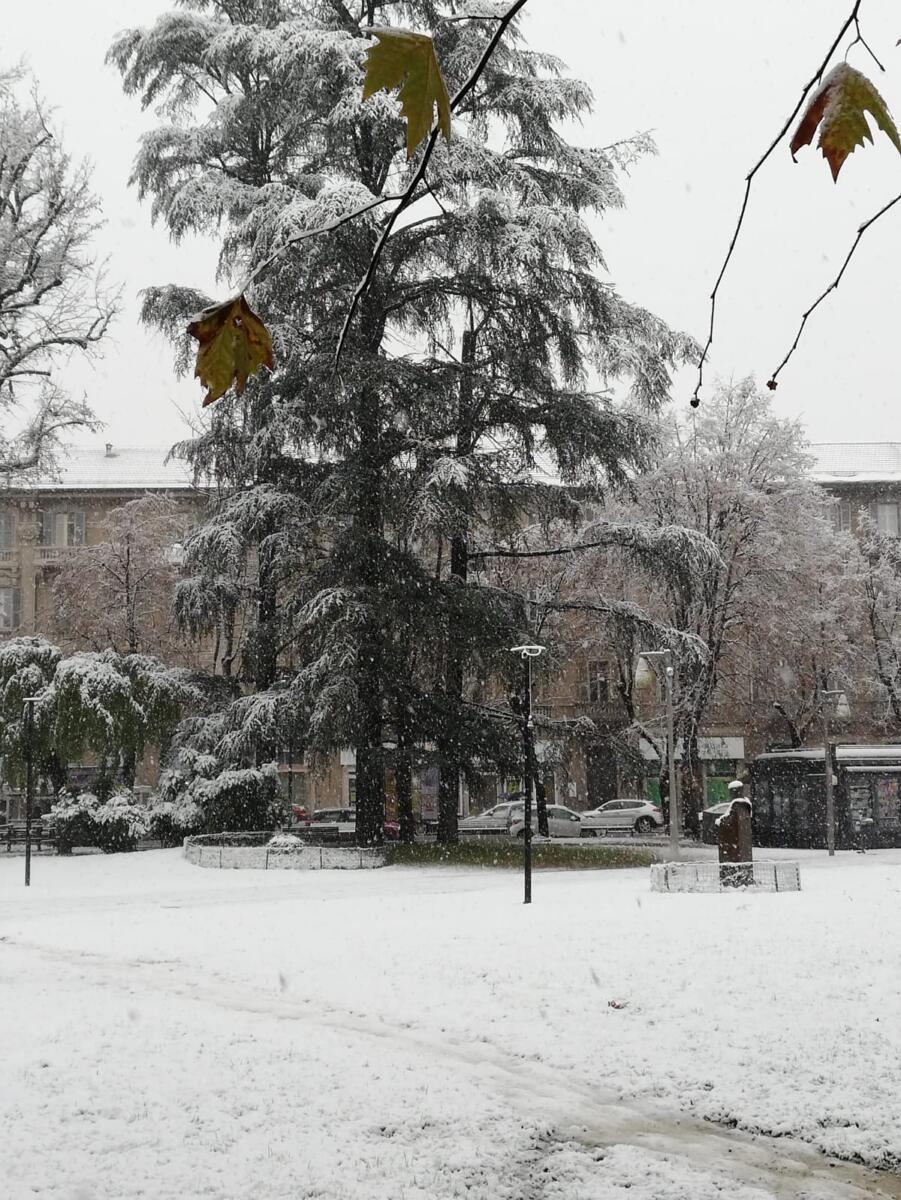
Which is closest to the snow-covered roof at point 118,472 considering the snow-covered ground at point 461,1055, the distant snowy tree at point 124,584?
the distant snowy tree at point 124,584

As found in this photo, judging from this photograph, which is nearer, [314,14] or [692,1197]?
[692,1197]

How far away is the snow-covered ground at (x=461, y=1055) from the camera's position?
7.27m

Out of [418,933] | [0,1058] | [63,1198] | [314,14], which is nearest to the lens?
[63,1198]

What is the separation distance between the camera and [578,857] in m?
33.5

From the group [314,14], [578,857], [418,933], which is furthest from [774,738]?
[418,933]

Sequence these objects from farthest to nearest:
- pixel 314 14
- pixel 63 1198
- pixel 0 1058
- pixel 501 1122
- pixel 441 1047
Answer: pixel 314 14 < pixel 441 1047 < pixel 0 1058 < pixel 501 1122 < pixel 63 1198

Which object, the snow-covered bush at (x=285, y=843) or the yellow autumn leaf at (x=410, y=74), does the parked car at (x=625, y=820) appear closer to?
the snow-covered bush at (x=285, y=843)

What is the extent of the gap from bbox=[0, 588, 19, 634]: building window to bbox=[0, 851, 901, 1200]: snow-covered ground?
4317 cm

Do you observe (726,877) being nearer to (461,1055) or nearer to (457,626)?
(457,626)

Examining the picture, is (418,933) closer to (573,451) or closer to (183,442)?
(573,451)

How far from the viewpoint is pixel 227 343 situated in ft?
8.10

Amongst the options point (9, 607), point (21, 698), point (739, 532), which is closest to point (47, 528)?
point (9, 607)

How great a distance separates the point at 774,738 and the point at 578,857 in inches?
946

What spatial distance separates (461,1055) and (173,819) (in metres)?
24.3
